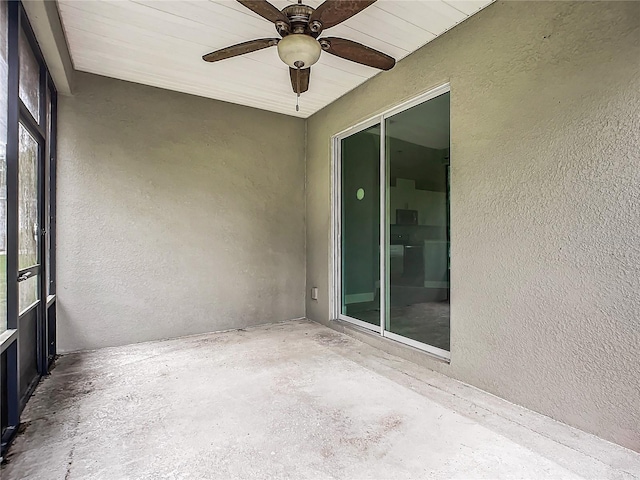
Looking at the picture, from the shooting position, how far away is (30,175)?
2.55m

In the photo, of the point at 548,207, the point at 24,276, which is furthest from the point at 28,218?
the point at 548,207

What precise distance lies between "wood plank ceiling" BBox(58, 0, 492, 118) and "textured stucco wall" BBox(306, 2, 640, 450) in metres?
0.38

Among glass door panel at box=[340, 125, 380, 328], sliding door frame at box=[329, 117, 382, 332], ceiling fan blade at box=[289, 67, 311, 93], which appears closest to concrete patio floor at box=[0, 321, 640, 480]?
glass door panel at box=[340, 125, 380, 328]

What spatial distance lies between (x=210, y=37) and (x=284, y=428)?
282 cm

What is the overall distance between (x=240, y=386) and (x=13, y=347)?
1371mm

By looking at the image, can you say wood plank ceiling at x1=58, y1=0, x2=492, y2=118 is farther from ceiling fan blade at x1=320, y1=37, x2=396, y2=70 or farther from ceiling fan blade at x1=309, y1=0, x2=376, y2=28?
ceiling fan blade at x1=309, y1=0, x2=376, y2=28

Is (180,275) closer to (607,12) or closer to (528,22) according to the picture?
(528,22)

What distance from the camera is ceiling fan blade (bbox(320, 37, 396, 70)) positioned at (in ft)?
7.29

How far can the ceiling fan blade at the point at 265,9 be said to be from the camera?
1.82 metres

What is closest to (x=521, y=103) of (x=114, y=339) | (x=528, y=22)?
(x=528, y=22)

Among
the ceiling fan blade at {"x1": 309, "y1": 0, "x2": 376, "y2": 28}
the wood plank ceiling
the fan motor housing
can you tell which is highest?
the wood plank ceiling

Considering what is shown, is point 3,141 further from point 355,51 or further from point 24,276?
point 355,51

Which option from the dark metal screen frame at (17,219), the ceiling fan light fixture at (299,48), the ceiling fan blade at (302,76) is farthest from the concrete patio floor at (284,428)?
the ceiling fan blade at (302,76)

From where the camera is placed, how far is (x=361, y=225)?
153 inches
